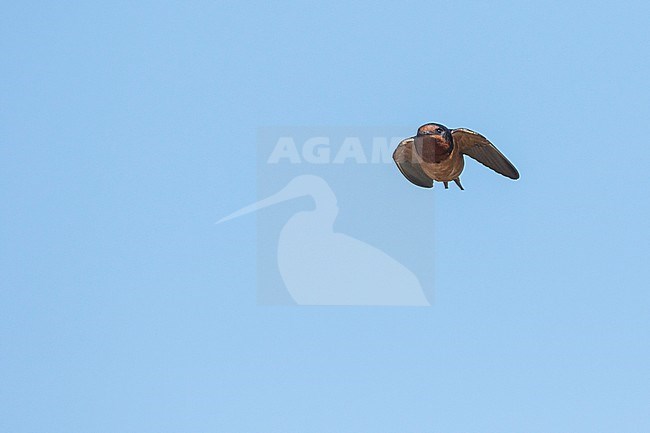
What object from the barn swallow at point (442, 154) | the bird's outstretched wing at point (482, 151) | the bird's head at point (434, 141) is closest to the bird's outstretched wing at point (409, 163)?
the barn swallow at point (442, 154)

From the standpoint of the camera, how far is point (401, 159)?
14367 millimetres

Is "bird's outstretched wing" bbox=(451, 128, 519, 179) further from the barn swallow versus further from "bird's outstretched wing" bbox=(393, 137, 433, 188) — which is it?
"bird's outstretched wing" bbox=(393, 137, 433, 188)

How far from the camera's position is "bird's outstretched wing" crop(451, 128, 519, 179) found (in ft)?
45.4

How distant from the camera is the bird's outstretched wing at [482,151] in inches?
545

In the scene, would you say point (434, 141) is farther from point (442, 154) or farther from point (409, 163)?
point (409, 163)

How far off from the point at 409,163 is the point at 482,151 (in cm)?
70

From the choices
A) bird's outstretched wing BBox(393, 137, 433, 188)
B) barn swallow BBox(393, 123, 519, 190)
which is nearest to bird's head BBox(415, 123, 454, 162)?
barn swallow BBox(393, 123, 519, 190)

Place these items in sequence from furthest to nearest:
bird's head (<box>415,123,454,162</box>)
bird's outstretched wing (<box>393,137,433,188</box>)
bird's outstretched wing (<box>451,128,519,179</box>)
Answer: bird's outstretched wing (<box>393,137,433,188</box>) → bird's outstretched wing (<box>451,128,519,179</box>) → bird's head (<box>415,123,454,162</box>)

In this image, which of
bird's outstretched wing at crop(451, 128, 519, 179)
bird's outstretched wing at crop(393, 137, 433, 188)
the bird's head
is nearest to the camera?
the bird's head

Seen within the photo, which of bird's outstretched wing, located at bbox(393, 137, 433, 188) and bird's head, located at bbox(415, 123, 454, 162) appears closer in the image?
bird's head, located at bbox(415, 123, 454, 162)

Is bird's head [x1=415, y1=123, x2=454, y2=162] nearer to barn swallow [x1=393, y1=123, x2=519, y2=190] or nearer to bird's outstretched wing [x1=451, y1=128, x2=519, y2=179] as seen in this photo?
barn swallow [x1=393, y1=123, x2=519, y2=190]

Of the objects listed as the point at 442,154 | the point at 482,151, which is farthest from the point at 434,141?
the point at 482,151

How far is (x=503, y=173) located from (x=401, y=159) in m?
0.97

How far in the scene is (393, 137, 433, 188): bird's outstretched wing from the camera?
46.6ft
